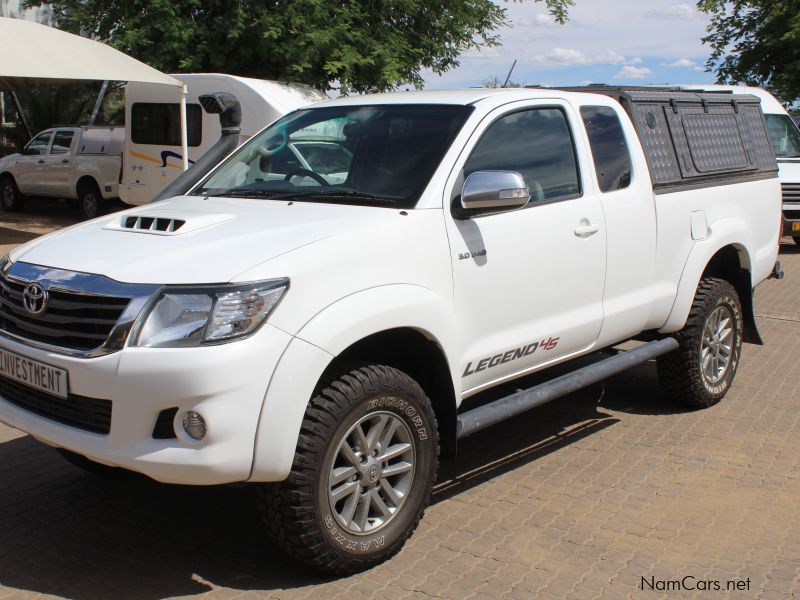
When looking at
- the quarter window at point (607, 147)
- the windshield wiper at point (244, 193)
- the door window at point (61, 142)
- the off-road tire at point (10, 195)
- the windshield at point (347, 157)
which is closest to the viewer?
the windshield at point (347, 157)

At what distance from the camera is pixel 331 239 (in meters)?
3.68

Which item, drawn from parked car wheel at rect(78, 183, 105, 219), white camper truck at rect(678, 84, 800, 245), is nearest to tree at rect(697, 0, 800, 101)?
white camper truck at rect(678, 84, 800, 245)

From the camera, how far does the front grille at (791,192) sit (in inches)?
577

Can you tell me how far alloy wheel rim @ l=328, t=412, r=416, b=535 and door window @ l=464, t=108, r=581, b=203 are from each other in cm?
129

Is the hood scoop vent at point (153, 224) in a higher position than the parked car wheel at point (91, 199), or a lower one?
higher

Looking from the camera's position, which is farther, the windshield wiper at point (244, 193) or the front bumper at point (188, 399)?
the windshield wiper at point (244, 193)

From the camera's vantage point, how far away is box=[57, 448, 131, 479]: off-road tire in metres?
4.61

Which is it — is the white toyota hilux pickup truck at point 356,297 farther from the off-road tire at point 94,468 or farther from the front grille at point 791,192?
the front grille at point 791,192

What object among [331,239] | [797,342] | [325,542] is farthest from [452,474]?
[797,342]

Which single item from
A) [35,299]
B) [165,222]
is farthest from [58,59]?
[35,299]

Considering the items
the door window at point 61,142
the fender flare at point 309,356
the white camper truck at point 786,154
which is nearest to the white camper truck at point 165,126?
the door window at point 61,142

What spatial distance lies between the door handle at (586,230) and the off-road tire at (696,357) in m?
1.35

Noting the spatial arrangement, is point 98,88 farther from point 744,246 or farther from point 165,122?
point 744,246

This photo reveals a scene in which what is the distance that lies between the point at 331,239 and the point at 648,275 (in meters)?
2.43
